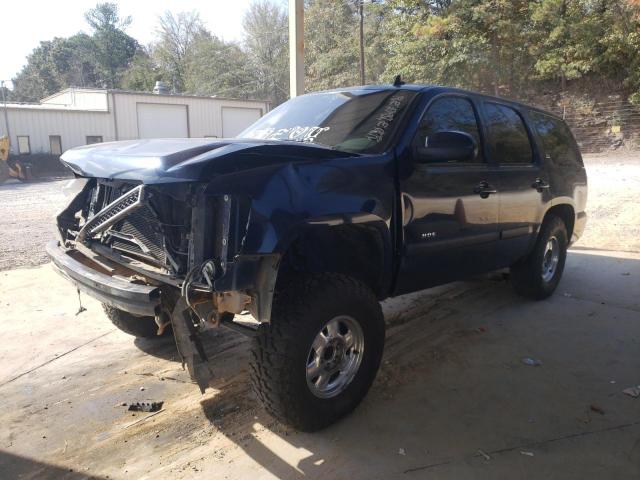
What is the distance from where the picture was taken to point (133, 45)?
68750 millimetres

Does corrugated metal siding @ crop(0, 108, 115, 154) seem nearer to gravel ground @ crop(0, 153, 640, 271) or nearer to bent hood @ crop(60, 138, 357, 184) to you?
gravel ground @ crop(0, 153, 640, 271)

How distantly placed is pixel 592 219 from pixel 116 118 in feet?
80.8

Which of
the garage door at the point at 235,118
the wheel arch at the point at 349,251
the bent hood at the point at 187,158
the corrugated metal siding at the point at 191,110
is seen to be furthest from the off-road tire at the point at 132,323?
the garage door at the point at 235,118

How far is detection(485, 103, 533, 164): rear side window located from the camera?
4395 millimetres

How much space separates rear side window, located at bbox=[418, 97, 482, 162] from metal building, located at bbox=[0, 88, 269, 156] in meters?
25.8

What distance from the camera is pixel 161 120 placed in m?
29.0

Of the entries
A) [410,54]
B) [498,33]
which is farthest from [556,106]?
[410,54]

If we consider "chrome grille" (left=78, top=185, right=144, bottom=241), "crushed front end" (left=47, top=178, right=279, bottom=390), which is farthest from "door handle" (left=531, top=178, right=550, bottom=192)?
"chrome grille" (left=78, top=185, right=144, bottom=241)

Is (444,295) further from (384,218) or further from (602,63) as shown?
(602,63)

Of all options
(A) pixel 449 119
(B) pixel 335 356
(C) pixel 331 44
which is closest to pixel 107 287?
(B) pixel 335 356

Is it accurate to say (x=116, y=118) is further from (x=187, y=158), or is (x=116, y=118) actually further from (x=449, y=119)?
(x=187, y=158)

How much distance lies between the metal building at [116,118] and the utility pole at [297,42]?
21999 millimetres

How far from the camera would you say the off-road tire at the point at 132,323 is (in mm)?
4128

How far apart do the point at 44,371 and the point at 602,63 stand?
2415cm
